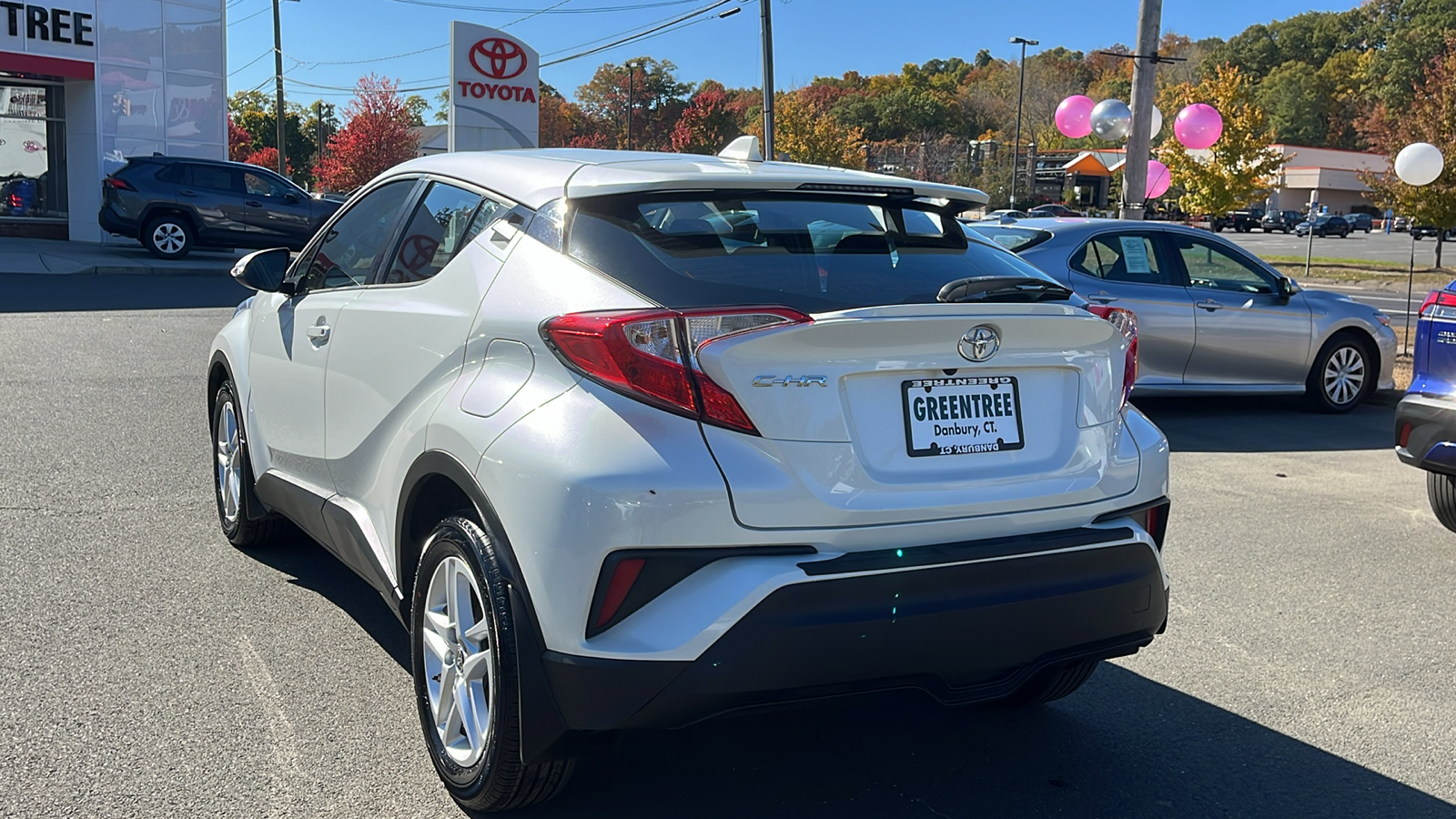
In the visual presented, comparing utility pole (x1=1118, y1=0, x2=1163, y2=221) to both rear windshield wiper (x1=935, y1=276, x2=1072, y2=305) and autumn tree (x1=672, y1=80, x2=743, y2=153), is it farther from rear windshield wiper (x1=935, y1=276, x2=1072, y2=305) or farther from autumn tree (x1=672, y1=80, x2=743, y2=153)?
autumn tree (x1=672, y1=80, x2=743, y2=153)

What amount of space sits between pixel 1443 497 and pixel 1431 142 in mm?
24415

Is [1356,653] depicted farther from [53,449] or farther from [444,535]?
[53,449]

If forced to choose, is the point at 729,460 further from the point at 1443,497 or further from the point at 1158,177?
the point at 1158,177

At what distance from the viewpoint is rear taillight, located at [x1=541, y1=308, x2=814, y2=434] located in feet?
8.59

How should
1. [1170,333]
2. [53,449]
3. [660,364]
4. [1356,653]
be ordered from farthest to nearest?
[1170,333] → [53,449] → [1356,653] → [660,364]

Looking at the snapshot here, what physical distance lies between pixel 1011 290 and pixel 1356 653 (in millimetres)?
2410

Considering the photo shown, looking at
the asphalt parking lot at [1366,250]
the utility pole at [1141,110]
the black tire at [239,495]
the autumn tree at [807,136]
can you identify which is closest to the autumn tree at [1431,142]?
the asphalt parking lot at [1366,250]

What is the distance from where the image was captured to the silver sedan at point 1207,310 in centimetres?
934

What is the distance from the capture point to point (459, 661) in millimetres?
3051

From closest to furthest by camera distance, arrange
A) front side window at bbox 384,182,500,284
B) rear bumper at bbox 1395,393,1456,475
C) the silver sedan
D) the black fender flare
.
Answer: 1. the black fender flare
2. front side window at bbox 384,182,500,284
3. rear bumper at bbox 1395,393,1456,475
4. the silver sedan

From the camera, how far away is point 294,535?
5297 mm

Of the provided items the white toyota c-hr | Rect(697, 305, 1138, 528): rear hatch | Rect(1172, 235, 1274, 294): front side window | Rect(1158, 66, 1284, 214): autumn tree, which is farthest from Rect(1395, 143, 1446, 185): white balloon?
Rect(697, 305, 1138, 528): rear hatch

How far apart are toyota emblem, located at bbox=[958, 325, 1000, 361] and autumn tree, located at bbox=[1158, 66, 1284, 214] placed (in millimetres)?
31663

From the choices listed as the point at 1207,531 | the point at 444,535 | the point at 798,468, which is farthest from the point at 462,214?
the point at 1207,531
